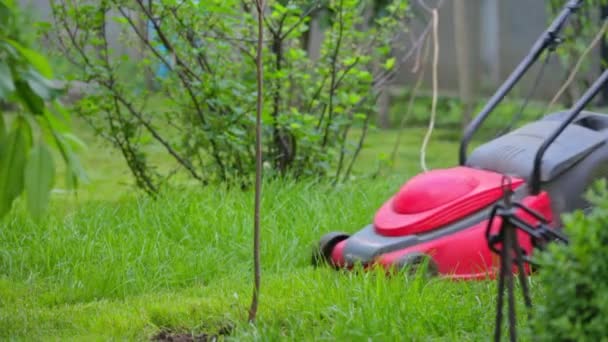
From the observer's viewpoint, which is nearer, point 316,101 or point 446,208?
point 446,208

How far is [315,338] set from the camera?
2.83 meters

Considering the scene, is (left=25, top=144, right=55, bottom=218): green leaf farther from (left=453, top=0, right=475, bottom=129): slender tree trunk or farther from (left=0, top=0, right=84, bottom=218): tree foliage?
(left=453, top=0, right=475, bottom=129): slender tree trunk

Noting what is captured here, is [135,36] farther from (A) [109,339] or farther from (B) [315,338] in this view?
(B) [315,338]

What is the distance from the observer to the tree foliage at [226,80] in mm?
4820

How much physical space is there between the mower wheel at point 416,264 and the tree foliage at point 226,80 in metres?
1.30

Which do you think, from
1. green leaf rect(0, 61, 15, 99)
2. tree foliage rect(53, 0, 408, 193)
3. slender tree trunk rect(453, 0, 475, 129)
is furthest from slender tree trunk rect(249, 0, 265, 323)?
slender tree trunk rect(453, 0, 475, 129)

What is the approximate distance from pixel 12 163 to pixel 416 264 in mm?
1990

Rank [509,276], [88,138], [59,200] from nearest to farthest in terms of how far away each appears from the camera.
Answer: [509,276] → [59,200] → [88,138]

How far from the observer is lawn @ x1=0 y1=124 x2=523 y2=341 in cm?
306

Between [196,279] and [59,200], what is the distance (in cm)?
207

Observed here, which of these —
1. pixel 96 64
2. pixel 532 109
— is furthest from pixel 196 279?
pixel 532 109

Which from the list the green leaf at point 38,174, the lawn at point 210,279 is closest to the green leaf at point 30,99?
the green leaf at point 38,174

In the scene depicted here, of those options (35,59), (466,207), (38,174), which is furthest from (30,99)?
(466,207)

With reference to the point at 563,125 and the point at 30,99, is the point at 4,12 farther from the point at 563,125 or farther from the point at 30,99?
the point at 563,125
